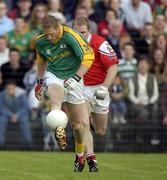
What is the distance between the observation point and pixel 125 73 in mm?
18031

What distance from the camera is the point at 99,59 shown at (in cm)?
1222

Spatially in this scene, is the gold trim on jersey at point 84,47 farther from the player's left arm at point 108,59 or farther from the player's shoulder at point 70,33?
the player's left arm at point 108,59

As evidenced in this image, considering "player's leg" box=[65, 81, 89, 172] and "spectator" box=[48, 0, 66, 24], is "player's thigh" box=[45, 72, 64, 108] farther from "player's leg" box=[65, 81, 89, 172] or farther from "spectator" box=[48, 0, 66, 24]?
"spectator" box=[48, 0, 66, 24]

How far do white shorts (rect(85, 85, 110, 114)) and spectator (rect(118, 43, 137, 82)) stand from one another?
5.63m

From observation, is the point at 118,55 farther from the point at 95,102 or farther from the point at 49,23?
the point at 49,23

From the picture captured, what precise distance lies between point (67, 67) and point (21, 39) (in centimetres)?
800

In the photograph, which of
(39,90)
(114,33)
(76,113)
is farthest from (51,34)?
(114,33)

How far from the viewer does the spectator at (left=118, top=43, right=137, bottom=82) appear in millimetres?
17938

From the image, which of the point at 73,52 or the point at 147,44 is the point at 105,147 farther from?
the point at 73,52

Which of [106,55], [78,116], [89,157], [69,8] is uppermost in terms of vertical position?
[69,8]

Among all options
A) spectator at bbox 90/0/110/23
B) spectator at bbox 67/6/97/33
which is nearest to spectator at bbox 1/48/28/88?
spectator at bbox 67/6/97/33

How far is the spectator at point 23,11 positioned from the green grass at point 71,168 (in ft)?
19.1

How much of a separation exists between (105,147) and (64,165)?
5208 millimetres

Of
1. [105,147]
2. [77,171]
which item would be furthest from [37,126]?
[77,171]
